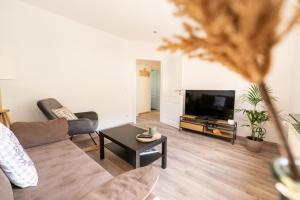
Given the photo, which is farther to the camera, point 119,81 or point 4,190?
point 119,81

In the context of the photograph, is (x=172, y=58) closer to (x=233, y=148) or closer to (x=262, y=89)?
(x=233, y=148)

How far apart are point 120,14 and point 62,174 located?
A: 8.50 ft

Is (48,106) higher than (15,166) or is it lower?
higher

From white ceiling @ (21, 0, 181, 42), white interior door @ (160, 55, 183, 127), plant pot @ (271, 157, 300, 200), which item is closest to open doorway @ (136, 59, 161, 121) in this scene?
white interior door @ (160, 55, 183, 127)

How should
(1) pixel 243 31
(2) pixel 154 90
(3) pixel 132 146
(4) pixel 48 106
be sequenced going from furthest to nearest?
(2) pixel 154 90, (4) pixel 48 106, (3) pixel 132 146, (1) pixel 243 31

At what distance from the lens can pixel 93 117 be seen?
10.4 feet

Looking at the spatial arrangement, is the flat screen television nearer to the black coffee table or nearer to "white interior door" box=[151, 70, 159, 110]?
the black coffee table

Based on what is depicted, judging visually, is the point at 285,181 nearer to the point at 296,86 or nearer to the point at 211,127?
the point at 296,86

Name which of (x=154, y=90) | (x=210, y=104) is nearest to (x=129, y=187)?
(x=210, y=104)

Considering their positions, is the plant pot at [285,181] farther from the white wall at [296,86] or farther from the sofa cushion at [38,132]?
the white wall at [296,86]

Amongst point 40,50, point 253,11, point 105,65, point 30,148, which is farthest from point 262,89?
point 105,65

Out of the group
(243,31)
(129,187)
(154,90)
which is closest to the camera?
(243,31)

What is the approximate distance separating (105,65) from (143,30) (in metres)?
1.20

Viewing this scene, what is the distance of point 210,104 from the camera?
3.41m
